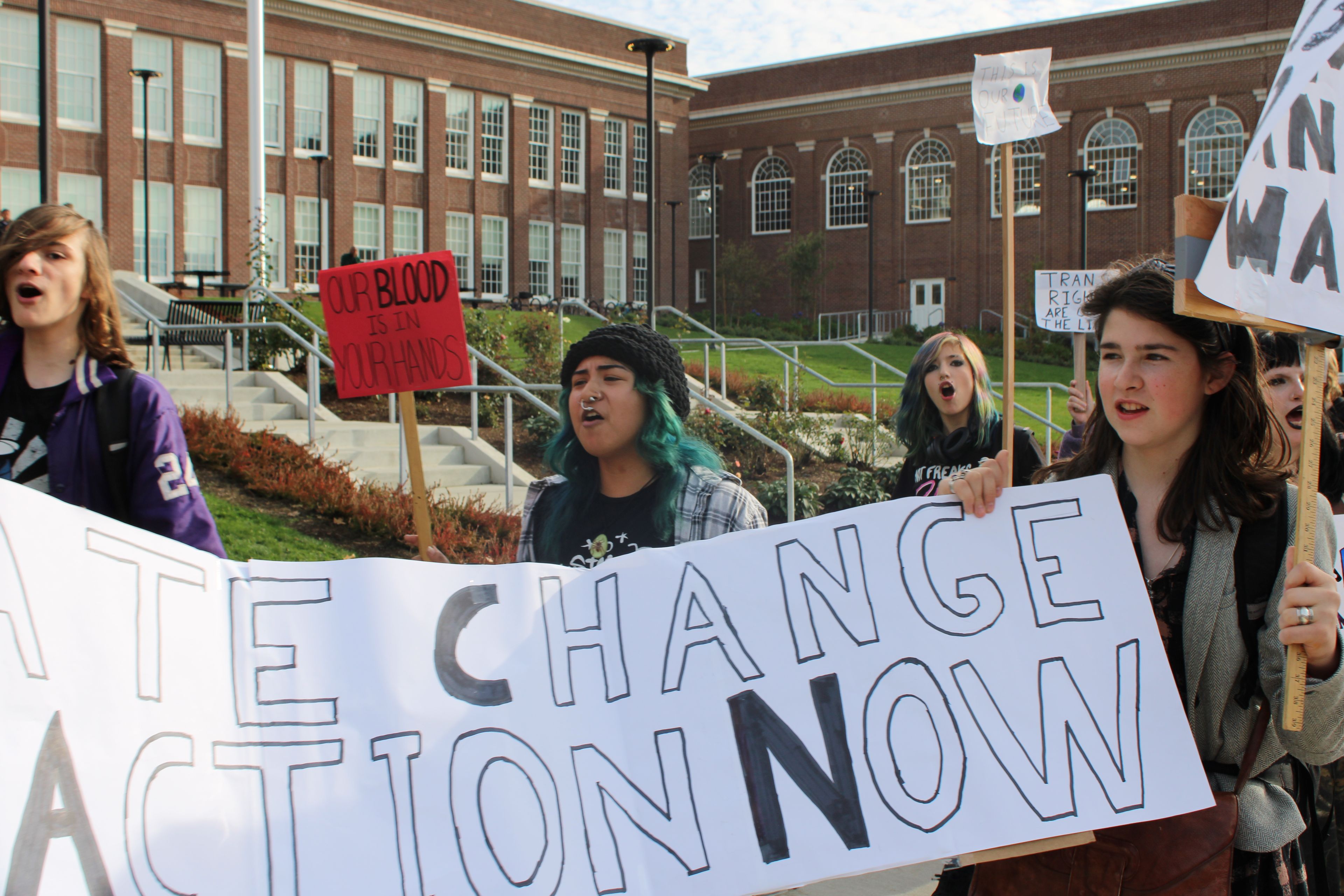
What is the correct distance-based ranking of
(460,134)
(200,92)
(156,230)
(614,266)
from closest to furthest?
(156,230), (200,92), (460,134), (614,266)

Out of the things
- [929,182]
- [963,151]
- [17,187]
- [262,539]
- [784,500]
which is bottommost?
[262,539]

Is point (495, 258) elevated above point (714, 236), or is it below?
below

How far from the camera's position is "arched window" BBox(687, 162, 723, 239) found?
46594 mm

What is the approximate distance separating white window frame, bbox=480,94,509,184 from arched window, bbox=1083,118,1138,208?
19990 mm

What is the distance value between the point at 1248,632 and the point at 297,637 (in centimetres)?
182

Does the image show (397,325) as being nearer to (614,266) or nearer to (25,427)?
(25,427)

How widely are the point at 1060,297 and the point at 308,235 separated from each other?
28.1 meters

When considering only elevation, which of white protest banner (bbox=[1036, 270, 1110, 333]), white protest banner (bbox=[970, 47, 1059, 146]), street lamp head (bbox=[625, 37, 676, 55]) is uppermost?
street lamp head (bbox=[625, 37, 676, 55])

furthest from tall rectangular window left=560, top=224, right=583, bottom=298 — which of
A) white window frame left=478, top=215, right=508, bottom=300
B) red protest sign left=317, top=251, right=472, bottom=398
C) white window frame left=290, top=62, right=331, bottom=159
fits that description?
red protest sign left=317, top=251, right=472, bottom=398

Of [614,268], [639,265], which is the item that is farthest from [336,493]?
[639,265]

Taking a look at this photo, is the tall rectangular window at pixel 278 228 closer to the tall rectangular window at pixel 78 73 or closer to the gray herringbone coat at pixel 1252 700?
the tall rectangular window at pixel 78 73

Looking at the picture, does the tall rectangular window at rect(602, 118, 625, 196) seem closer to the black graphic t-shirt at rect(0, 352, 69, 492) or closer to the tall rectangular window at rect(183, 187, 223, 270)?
the tall rectangular window at rect(183, 187, 223, 270)

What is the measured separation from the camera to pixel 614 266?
40.6 metres

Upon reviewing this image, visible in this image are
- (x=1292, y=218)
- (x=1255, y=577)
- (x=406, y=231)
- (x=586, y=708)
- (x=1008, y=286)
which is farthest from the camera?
(x=406, y=231)
